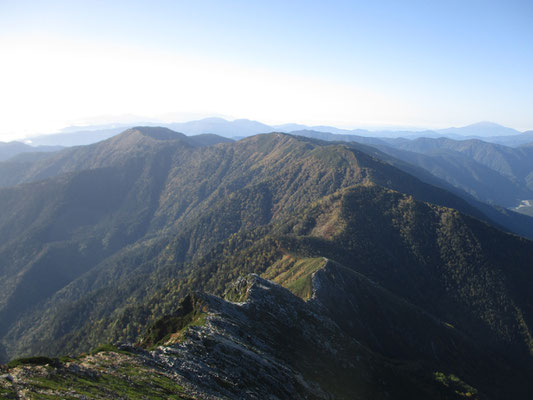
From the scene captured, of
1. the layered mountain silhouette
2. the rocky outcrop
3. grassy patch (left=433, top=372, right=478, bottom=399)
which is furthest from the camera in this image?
grassy patch (left=433, top=372, right=478, bottom=399)

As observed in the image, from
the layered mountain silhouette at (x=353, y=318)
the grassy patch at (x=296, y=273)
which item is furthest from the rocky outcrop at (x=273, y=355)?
the grassy patch at (x=296, y=273)

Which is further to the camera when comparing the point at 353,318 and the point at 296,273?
the point at 296,273

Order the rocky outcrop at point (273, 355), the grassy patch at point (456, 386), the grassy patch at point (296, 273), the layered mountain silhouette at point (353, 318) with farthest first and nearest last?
the grassy patch at point (296, 273) < the grassy patch at point (456, 386) < the layered mountain silhouette at point (353, 318) < the rocky outcrop at point (273, 355)

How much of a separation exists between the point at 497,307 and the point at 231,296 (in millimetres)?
152104

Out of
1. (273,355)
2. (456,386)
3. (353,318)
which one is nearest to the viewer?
(273,355)

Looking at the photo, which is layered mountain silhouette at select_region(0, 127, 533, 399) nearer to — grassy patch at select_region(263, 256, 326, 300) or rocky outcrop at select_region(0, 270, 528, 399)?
rocky outcrop at select_region(0, 270, 528, 399)

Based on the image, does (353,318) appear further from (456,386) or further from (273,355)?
(273,355)

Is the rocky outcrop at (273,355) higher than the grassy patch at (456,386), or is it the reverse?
the rocky outcrop at (273,355)

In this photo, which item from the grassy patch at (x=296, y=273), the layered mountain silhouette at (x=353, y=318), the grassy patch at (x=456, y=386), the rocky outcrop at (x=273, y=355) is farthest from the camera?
the grassy patch at (x=296, y=273)

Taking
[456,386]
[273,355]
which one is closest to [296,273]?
[456,386]

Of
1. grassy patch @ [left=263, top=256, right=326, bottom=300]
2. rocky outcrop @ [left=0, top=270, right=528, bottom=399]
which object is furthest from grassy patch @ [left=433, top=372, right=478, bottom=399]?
grassy patch @ [left=263, top=256, right=326, bottom=300]

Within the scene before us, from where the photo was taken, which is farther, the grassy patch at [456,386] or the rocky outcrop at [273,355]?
the grassy patch at [456,386]

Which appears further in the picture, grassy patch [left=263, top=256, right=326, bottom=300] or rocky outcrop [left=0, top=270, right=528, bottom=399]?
grassy patch [left=263, top=256, right=326, bottom=300]

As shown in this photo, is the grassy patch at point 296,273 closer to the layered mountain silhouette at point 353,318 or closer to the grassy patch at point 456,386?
the layered mountain silhouette at point 353,318
